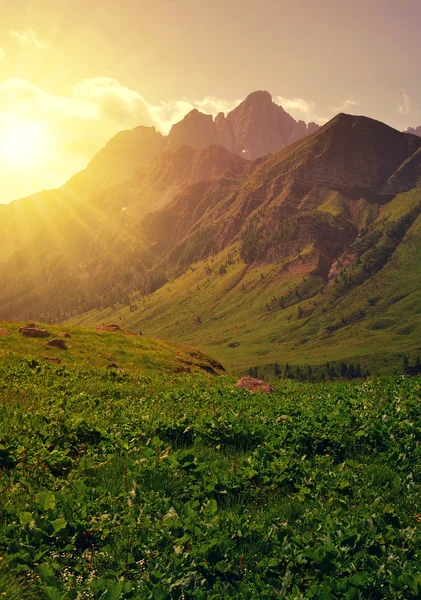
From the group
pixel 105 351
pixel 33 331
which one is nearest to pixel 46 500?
pixel 105 351

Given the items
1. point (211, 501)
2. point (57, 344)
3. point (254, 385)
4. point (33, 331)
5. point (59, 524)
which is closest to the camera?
point (59, 524)

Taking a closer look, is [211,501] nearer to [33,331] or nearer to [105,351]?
[105,351]

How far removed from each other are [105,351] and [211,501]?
4103cm

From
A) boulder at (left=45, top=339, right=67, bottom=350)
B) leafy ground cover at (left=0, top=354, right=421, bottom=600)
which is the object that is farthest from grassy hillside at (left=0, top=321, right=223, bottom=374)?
leafy ground cover at (left=0, top=354, right=421, bottom=600)

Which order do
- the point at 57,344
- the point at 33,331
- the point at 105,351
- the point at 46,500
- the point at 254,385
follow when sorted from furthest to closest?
the point at 105,351, the point at 33,331, the point at 57,344, the point at 254,385, the point at 46,500

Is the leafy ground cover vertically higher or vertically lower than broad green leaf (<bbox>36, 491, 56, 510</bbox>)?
lower

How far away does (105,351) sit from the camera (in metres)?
47.6

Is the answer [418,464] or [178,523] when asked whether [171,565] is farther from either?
[418,464]

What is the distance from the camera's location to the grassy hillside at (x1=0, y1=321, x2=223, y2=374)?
4025 cm

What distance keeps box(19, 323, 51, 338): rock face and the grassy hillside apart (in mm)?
538

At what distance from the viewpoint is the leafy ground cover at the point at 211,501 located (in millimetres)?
6246

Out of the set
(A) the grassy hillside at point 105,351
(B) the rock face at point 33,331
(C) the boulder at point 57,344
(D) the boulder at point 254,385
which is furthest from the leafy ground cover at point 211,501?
(B) the rock face at point 33,331

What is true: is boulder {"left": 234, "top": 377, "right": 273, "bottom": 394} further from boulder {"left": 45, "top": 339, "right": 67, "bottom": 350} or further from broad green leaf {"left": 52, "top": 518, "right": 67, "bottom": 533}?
boulder {"left": 45, "top": 339, "right": 67, "bottom": 350}

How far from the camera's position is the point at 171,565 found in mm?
6441
